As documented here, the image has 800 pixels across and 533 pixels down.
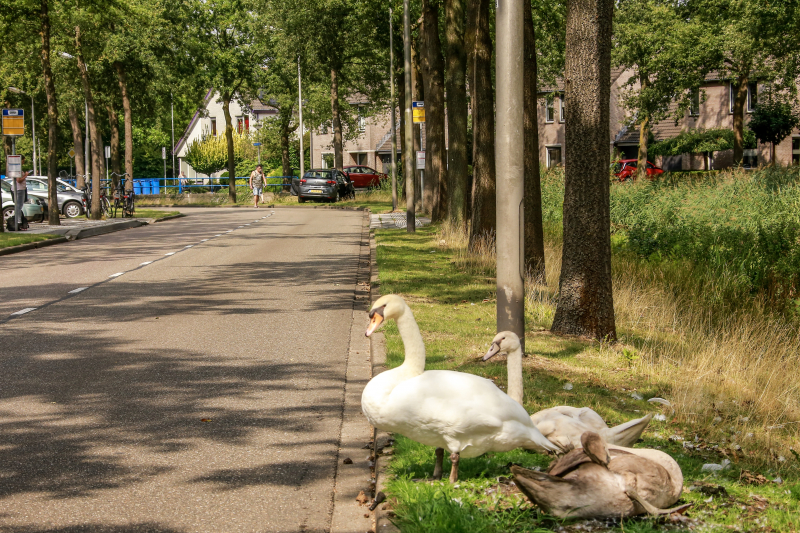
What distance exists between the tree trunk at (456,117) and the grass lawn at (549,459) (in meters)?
10.8

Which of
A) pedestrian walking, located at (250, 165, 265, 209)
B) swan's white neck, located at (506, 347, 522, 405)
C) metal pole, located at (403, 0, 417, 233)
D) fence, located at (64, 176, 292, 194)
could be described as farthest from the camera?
fence, located at (64, 176, 292, 194)

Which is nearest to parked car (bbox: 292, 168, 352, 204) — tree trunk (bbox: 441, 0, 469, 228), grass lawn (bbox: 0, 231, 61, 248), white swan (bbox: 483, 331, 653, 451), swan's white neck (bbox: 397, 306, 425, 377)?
grass lawn (bbox: 0, 231, 61, 248)

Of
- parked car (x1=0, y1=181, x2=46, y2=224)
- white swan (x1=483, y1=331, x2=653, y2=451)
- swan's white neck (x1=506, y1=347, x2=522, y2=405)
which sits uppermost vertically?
parked car (x1=0, y1=181, x2=46, y2=224)

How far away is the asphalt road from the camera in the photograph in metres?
4.68

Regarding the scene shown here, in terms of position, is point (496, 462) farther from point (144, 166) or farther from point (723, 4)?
point (144, 166)

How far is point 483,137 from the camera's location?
53.9ft

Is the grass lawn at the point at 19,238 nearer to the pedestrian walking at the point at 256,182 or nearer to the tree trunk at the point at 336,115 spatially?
the pedestrian walking at the point at 256,182

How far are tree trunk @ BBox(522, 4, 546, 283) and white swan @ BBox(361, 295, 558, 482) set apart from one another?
8424 mm

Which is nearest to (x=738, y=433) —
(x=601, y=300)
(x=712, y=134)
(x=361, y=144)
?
(x=601, y=300)

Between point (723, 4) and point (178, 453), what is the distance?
1387 inches

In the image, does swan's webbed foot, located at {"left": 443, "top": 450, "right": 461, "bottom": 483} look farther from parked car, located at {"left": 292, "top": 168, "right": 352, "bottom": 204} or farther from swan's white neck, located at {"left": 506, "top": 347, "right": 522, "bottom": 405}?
parked car, located at {"left": 292, "top": 168, "right": 352, "bottom": 204}

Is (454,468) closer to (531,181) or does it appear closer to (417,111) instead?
(531,181)

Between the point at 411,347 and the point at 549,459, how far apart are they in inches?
42.8

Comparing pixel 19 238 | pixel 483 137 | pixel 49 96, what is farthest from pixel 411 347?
pixel 49 96
